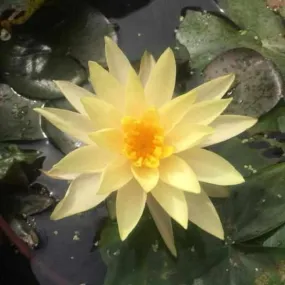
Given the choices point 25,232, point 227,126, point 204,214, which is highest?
point 227,126

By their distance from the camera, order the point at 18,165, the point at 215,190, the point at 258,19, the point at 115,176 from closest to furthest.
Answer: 1. the point at 115,176
2. the point at 215,190
3. the point at 18,165
4. the point at 258,19

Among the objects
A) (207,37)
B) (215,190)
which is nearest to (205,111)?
(215,190)

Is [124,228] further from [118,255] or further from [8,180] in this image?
[8,180]


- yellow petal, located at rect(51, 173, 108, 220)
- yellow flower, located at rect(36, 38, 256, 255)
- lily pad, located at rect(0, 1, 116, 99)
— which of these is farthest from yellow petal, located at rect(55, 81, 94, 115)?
lily pad, located at rect(0, 1, 116, 99)

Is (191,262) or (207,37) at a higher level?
(207,37)

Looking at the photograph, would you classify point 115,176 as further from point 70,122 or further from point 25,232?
point 25,232

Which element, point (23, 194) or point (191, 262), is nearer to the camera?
point (191, 262)

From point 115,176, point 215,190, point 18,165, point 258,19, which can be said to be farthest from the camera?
point 258,19

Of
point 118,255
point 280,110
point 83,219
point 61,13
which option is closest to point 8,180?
point 83,219

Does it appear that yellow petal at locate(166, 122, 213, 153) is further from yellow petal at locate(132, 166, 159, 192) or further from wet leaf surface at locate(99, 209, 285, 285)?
wet leaf surface at locate(99, 209, 285, 285)
